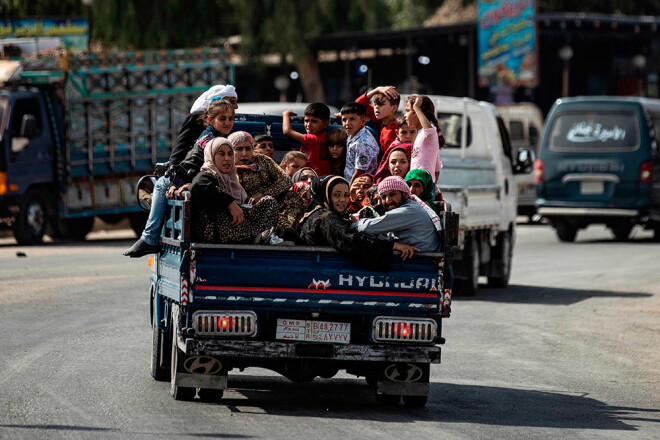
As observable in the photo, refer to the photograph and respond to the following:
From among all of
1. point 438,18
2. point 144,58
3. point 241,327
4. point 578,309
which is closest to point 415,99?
point 241,327

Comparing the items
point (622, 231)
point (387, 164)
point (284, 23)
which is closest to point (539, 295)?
point (387, 164)

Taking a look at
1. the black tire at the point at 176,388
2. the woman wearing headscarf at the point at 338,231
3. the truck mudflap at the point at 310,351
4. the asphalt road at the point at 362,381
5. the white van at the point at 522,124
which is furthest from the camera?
the white van at the point at 522,124

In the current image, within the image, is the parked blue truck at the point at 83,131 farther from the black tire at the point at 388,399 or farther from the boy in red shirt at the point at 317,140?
the black tire at the point at 388,399

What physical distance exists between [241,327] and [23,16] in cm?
3681

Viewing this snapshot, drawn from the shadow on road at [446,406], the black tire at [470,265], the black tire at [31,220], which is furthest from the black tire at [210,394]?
the black tire at [31,220]

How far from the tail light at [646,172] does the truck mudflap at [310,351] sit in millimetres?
17239

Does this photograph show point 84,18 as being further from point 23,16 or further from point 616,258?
point 616,258

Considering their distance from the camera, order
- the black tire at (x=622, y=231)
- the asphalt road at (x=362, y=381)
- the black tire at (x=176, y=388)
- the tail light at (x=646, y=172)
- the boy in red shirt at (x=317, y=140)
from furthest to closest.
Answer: the black tire at (x=622, y=231), the tail light at (x=646, y=172), the boy in red shirt at (x=317, y=140), the black tire at (x=176, y=388), the asphalt road at (x=362, y=381)

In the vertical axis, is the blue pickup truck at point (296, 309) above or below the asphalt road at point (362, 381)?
above

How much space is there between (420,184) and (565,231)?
1697 cm

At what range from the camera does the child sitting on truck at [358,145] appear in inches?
395

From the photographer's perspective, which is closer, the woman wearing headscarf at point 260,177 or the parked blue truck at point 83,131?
the woman wearing headscarf at point 260,177

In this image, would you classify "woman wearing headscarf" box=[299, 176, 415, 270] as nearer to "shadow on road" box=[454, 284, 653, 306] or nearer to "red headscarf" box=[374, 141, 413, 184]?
"red headscarf" box=[374, 141, 413, 184]

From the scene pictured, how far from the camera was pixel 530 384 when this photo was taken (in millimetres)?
10078
